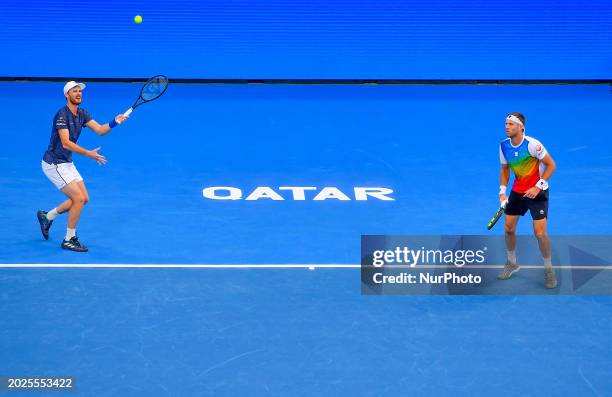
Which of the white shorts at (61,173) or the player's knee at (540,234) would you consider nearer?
the player's knee at (540,234)

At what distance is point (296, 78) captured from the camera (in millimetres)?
22359

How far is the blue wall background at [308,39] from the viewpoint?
21.9m

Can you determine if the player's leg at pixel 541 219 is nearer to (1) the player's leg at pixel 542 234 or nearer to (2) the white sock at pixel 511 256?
(1) the player's leg at pixel 542 234

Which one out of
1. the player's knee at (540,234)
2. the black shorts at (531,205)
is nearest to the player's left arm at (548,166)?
the black shorts at (531,205)

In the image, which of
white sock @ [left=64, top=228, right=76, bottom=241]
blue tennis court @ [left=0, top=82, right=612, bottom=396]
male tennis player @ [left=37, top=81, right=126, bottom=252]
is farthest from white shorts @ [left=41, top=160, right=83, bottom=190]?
blue tennis court @ [left=0, top=82, right=612, bottom=396]

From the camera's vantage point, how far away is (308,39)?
22.1 metres

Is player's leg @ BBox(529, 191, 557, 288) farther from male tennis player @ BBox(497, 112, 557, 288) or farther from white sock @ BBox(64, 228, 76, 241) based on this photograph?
white sock @ BBox(64, 228, 76, 241)

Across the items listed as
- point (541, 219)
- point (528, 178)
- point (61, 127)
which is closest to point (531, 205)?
point (541, 219)

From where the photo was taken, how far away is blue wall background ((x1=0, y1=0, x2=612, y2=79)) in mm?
21891

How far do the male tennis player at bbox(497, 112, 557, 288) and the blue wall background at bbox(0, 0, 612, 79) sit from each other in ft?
37.2

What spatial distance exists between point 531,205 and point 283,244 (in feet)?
11.2

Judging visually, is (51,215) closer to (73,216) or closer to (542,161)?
(73,216)

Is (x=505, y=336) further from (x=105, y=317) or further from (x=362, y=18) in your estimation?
(x=362, y=18)

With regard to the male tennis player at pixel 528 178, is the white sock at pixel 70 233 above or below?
below
